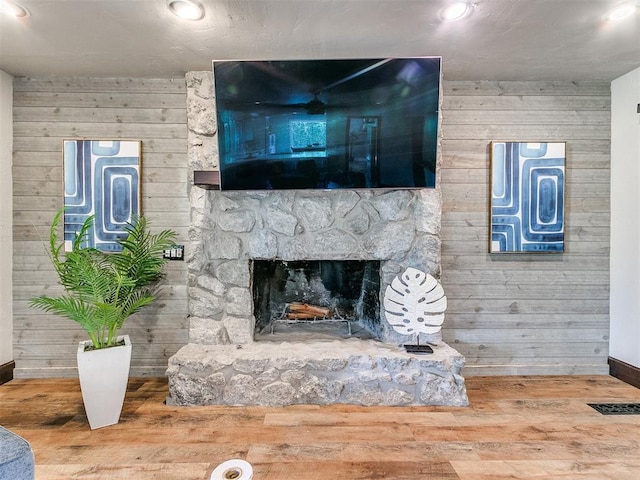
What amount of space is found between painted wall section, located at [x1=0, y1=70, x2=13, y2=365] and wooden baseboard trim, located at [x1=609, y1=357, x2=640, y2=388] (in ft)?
15.5

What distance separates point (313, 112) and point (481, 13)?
1.06 m

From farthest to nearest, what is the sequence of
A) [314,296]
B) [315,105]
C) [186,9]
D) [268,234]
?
[314,296], [268,234], [315,105], [186,9]

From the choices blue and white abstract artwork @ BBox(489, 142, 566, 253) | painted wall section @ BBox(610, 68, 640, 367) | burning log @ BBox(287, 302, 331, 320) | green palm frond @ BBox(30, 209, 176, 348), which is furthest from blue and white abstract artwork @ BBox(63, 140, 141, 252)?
painted wall section @ BBox(610, 68, 640, 367)

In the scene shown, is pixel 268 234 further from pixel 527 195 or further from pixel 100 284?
pixel 527 195

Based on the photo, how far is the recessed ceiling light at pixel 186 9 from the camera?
1.78 m

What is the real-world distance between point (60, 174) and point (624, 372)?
4624mm

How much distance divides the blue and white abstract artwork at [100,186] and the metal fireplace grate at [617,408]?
3.52 meters

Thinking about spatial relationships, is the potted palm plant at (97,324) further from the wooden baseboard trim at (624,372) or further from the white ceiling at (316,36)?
the wooden baseboard trim at (624,372)

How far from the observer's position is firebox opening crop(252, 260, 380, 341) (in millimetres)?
2750

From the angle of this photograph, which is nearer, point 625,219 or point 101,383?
point 101,383

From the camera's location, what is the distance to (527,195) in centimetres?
272

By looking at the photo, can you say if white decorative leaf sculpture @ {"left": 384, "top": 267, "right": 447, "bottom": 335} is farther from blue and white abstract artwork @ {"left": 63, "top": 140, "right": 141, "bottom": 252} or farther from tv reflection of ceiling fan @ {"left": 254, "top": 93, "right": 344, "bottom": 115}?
blue and white abstract artwork @ {"left": 63, "top": 140, "right": 141, "bottom": 252}

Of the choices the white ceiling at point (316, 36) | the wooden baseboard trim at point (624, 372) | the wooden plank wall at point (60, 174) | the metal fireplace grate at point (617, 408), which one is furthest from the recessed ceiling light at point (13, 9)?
the wooden baseboard trim at point (624, 372)

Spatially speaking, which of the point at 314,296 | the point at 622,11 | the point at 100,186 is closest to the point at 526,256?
the point at 622,11
